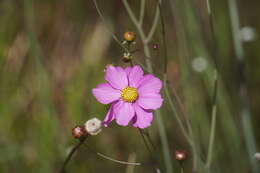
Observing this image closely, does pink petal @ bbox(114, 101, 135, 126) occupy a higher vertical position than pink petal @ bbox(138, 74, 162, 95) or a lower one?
lower

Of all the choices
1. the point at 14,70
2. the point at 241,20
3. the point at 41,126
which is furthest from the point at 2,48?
the point at 241,20

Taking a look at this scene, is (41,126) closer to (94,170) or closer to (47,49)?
(94,170)

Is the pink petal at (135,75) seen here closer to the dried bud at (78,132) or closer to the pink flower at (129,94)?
the pink flower at (129,94)

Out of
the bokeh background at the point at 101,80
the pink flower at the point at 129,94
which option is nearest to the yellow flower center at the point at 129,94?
the pink flower at the point at 129,94

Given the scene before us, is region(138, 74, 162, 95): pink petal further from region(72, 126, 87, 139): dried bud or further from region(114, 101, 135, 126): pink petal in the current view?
region(72, 126, 87, 139): dried bud

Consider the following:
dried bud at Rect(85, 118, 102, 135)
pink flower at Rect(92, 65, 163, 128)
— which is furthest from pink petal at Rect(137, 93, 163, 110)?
dried bud at Rect(85, 118, 102, 135)
